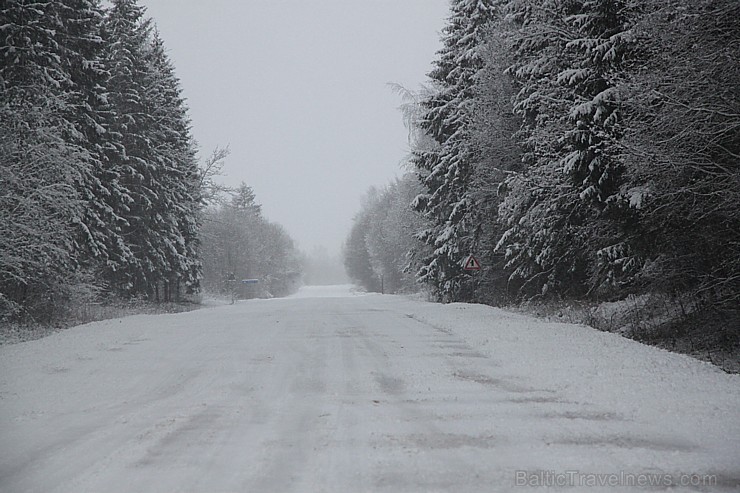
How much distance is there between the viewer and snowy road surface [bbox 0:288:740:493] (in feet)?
13.7

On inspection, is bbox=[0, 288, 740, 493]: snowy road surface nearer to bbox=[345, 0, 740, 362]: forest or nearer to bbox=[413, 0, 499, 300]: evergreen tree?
bbox=[345, 0, 740, 362]: forest

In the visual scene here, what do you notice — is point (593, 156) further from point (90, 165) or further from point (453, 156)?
point (90, 165)

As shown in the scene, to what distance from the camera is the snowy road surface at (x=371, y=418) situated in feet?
13.7

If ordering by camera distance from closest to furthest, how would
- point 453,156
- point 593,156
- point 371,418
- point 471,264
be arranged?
point 371,418 < point 593,156 < point 471,264 < point 453,156

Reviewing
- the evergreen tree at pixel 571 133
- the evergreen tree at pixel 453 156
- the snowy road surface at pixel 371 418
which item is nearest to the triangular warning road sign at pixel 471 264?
the evergreen tree at pixel 453 156

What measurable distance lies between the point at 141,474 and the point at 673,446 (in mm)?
4428

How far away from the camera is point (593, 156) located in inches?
529

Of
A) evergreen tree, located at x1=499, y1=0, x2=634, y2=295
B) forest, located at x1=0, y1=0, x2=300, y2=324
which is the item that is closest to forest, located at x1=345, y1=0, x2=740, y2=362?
evergreen tree, located at x1=499, y1=0, x2=634, y2=295

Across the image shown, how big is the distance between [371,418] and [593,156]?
33.8 ft

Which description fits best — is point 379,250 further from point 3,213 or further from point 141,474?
point 141,474

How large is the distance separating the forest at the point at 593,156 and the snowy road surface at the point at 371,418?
8.30 ft

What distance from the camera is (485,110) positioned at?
1955cm

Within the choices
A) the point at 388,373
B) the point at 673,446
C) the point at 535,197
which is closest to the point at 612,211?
the point at 535,197

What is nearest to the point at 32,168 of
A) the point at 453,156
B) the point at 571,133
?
the point at 571,133
